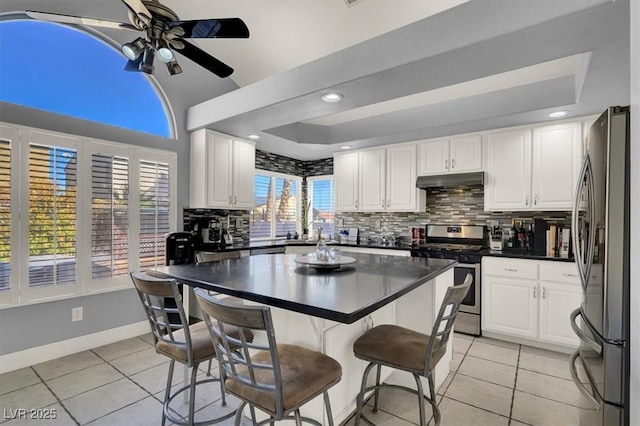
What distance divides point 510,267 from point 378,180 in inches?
79.7

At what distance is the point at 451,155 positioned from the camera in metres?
3.94

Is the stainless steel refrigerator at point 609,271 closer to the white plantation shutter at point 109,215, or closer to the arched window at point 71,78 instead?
the white plantation shutter at point 109,215

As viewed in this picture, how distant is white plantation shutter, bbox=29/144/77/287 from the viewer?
2.63m

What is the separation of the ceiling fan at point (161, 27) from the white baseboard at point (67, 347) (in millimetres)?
2589

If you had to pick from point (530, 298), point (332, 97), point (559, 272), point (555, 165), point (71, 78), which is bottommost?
point (530, 298)

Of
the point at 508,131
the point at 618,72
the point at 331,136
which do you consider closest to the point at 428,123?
the point at 508,131

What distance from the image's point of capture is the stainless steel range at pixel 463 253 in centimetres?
343

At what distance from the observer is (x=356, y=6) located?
224 centimetres

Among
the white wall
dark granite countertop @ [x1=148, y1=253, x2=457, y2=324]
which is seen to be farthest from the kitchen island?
the white wall

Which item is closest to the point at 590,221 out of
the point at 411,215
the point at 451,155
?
the point at 451,155

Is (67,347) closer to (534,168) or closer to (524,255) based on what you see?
(524,255)

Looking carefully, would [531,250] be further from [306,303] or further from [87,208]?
[87,208]

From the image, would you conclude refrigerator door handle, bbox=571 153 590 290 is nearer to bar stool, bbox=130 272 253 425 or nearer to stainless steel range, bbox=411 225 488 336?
stainless steel range, bbox=411 225 488 336

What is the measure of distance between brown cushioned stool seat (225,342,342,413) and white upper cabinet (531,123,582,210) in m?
3.18
